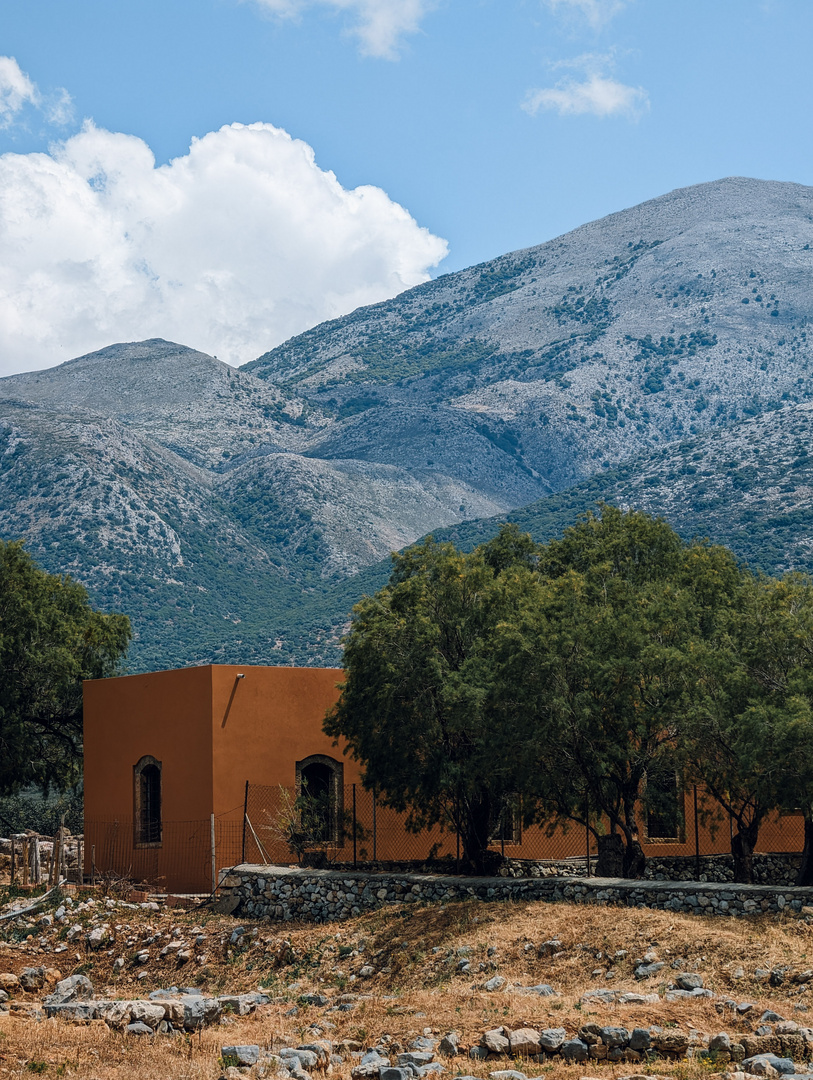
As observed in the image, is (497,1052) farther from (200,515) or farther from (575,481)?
(575,481)

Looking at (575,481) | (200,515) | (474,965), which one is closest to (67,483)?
(200,515)

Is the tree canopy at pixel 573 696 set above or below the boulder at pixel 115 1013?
above

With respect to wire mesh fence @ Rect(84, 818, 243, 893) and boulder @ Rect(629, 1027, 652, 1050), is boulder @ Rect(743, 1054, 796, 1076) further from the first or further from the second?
wire mesh fence @ Rect(84, 818, 243, 893)

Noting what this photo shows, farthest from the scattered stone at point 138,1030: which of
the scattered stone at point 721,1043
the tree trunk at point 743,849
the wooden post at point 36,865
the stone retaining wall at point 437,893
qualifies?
the wooden post at point 36,865

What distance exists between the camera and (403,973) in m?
19.9

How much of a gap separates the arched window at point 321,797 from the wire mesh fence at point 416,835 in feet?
0.09

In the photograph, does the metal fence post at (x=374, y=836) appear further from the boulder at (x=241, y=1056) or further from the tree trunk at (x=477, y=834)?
the boulder at (x=241, y=1056)

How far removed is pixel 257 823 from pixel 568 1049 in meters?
15.4

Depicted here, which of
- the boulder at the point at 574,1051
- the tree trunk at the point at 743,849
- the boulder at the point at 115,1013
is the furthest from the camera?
the tree trunk at the point at 743,849

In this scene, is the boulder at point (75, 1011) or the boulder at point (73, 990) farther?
the boulder at point (73, 990)

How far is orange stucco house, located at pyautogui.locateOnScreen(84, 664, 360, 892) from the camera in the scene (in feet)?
91.0

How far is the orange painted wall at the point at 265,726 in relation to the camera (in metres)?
27.8

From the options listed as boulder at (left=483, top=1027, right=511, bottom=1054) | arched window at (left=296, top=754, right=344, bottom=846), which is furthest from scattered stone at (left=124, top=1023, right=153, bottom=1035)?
arched window at (left=296, top=754, right=344, bottom=846)

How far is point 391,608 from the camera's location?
27078 millimetres
